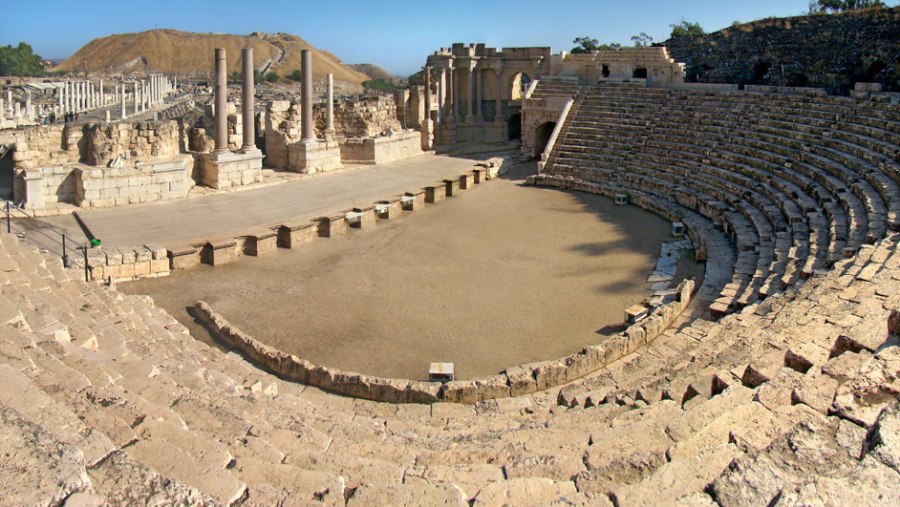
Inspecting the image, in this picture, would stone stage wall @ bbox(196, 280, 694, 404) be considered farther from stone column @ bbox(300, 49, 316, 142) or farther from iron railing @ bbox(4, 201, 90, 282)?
stone column @ bbox(300, 49, 316, 142)

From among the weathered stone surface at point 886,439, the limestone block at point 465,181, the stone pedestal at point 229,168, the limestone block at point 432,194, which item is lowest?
the weathered stone surface at point 886,439

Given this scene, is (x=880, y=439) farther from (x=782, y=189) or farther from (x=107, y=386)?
(x=782, y=189)

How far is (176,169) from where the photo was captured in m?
20.5

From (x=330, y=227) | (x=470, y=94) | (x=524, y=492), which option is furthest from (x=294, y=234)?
(x=470, y=94)

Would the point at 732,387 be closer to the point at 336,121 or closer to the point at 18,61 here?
the point at 336,121

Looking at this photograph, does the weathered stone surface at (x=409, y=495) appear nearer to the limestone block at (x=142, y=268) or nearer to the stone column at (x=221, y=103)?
the limestone block at (x=142, y=268)

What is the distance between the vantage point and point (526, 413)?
8492mm

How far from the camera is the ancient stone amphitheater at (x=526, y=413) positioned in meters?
4.29

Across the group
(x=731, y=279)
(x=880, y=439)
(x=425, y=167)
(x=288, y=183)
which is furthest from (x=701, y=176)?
(x=880, y=439)

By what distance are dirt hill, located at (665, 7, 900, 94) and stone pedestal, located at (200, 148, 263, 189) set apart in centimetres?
1983

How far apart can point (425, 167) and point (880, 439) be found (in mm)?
24050

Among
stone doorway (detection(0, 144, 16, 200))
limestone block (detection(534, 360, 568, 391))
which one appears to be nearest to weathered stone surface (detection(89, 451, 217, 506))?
limestone block (detection(534, 360, 568, 391))

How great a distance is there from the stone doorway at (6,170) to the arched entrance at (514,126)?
21417 millimetres

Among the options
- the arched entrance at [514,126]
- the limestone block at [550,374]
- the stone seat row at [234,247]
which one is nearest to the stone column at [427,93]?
the arched entrance at [514,126]
